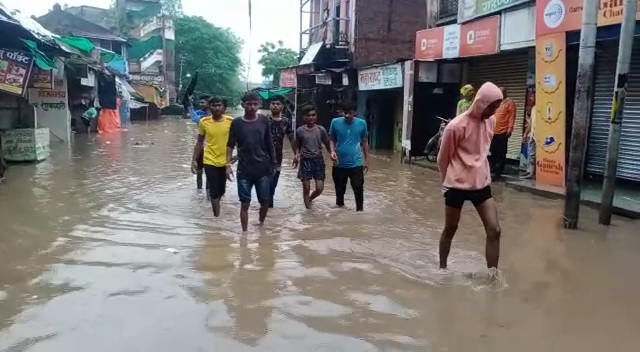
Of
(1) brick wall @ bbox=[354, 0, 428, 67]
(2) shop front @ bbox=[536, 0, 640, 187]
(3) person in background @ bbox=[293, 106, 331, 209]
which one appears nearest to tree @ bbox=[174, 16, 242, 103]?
(1) brick wall @ bbox=[354, 0, 428, 67]

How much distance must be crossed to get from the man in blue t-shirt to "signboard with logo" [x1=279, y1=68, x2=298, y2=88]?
17460 millimetres

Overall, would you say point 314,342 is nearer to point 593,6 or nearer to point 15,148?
point 593,6

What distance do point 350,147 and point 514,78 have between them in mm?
6481

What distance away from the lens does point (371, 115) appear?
68.4 ft

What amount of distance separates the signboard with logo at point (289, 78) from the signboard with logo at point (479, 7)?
12.5 meters

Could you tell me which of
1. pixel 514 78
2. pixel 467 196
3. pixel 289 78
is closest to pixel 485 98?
pixel 467 196

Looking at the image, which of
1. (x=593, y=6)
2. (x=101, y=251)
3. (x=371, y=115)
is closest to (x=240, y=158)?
(x=101, y=251)

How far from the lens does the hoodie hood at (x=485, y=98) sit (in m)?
4.71

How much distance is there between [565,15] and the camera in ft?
31.0

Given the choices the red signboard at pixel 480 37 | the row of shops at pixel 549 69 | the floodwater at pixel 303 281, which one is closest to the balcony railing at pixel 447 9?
the row of shops at pixel 549 69

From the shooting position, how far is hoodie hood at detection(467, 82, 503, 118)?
4715 millimetres

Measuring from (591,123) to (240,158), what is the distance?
687cm

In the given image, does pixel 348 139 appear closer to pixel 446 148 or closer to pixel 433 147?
pixel 446 148

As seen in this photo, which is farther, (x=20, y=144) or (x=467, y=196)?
(x=20, y=144)
